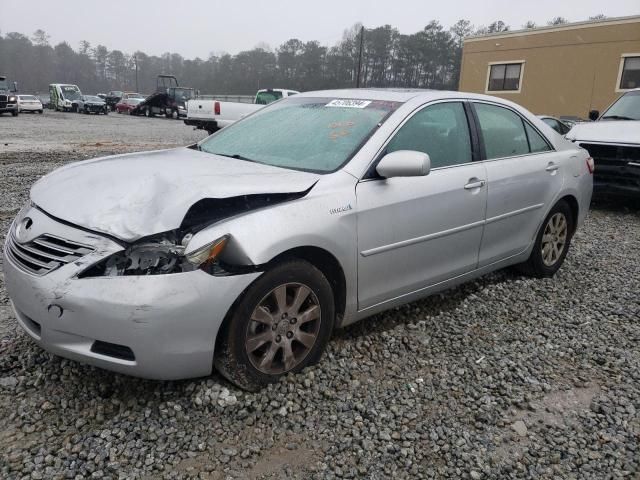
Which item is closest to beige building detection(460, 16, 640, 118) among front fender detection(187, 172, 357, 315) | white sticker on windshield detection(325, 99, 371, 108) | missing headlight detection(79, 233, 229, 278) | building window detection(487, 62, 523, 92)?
building window detection(487, 62, 523, 92)

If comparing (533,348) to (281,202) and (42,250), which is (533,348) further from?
(42,250)

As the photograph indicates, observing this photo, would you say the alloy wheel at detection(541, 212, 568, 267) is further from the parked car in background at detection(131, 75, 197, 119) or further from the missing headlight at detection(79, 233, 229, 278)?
the parked car in background at detection(131, 75, 197, 119)

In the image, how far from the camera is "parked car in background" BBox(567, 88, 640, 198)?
7305mm

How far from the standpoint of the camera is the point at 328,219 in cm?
278

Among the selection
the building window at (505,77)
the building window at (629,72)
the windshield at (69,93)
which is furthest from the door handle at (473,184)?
the windshield at (69,93)

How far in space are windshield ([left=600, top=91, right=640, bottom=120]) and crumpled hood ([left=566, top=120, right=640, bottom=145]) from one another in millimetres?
268

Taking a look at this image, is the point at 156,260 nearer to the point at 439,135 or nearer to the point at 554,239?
the point at 439,135

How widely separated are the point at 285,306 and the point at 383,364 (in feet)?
2.67

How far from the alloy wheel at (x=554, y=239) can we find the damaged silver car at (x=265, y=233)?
662 millimetres

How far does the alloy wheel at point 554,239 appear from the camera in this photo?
4641 millimetres

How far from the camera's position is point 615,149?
7.46 meters

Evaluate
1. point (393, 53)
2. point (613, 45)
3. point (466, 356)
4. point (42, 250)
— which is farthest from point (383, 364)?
point (393, 53)

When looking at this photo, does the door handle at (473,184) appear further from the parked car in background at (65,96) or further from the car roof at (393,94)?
the parked car in background at (65,96)

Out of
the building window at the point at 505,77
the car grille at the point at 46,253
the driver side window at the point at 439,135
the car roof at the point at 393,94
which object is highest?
the building window at the point at 505,77
